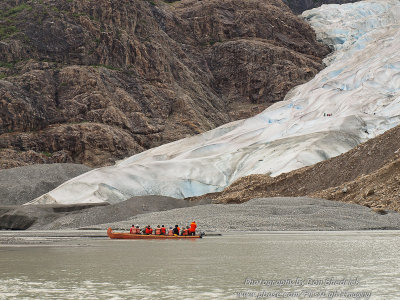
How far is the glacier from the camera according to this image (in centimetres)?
5034

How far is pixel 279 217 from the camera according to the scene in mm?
30141

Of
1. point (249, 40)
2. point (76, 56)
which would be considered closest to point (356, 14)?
point (249, 40)

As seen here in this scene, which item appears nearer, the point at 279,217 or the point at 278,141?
the point at 279,217

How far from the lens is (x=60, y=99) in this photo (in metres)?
79.6

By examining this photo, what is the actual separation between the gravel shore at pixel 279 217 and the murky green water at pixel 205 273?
11400mm

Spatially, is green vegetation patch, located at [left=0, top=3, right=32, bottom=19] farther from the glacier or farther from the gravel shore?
the gravel shore

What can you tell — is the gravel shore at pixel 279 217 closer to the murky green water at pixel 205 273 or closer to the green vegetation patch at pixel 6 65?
the murky green water at pixel 205 273

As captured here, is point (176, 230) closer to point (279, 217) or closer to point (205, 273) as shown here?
point (279, 217)

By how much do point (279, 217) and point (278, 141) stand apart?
93.5 feet

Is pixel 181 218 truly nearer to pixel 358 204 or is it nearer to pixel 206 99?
pixel 358 204

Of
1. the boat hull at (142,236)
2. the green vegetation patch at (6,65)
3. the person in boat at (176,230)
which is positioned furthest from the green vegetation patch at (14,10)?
the person in boat at (176,230)

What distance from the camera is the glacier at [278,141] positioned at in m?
50.3

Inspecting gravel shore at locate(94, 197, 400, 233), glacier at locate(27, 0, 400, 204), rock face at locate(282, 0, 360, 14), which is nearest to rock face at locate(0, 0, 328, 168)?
glacier at locate(27, 0, 400, 204)

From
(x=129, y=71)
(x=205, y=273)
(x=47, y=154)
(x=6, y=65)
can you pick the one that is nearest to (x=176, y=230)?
(x=205, y=273)
